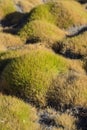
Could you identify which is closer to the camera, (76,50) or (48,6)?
(76,50)

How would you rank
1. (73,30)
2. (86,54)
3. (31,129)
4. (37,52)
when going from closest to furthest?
1. (31,129)
2. (37,52)
3. (86,54)
4. (73,30)

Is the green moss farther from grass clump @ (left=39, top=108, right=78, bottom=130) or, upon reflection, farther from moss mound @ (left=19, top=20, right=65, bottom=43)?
grass clump @ (left=39, top=108, right=78, bottom=130)

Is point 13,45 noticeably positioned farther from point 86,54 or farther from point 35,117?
point 35,117

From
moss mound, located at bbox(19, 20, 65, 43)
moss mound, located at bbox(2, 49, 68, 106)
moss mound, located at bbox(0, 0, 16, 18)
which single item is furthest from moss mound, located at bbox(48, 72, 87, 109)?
moss mound, located at bbox(0, 0, 16, 18)

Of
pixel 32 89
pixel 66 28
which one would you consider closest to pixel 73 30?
pixel 66 28

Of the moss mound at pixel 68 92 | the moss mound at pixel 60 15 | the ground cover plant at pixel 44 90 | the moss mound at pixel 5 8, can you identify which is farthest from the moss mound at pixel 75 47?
the moss mound at pixel 5 8

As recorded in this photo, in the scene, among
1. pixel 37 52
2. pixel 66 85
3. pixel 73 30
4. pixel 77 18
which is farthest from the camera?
pixel 77 18

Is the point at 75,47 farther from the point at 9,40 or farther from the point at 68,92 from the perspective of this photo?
A: the point at 68,92
